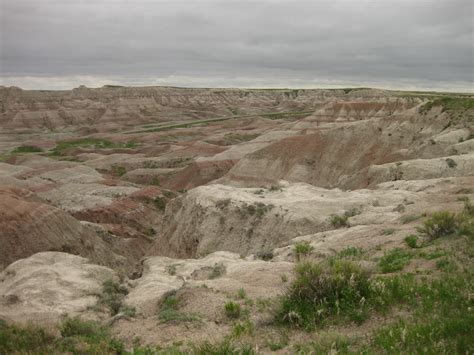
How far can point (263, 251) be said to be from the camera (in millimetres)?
18422

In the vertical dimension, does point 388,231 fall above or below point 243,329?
above

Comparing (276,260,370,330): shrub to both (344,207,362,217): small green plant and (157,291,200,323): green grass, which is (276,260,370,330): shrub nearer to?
(157,291,200,323): green grass

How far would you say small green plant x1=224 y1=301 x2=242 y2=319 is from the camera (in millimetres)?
8617

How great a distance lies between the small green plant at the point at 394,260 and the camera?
8.86 metres

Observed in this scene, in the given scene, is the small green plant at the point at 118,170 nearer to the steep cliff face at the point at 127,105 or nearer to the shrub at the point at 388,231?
the steep cliff face at the point at 127,105

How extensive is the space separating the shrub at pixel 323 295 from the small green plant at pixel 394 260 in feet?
4.95

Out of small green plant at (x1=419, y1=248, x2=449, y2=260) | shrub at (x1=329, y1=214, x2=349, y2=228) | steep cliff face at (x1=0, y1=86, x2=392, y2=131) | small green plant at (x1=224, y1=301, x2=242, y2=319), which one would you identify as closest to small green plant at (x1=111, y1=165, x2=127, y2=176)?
A: shrub at (x1=329, y1=214, x2=349, y2=228)

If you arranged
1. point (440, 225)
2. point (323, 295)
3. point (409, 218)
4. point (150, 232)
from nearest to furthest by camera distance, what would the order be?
point (323, 295)
point (440, 225)
point (409, 218)
point (150, 232)

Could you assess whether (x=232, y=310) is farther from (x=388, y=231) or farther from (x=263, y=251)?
(x=263, y=251)

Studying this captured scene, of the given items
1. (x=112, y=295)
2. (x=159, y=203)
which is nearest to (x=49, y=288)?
(x=112, y=295)

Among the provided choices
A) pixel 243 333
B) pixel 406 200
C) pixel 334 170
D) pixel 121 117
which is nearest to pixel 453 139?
pixel 334 170

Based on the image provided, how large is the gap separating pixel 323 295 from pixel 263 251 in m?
11.2

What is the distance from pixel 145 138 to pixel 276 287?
98.4 m

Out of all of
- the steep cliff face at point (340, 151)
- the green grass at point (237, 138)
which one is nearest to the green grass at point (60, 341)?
the steep cliff face at point (340, 151)
